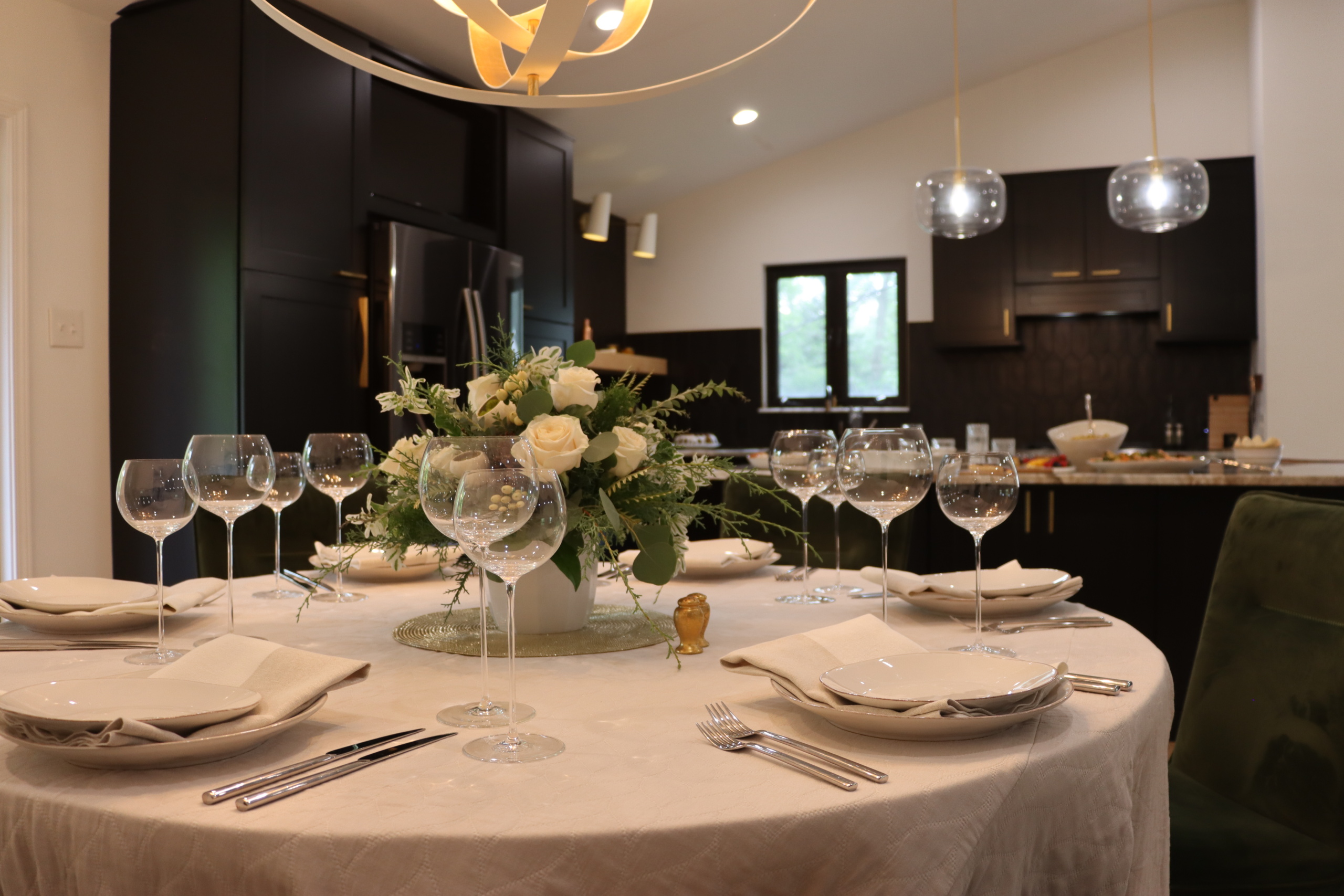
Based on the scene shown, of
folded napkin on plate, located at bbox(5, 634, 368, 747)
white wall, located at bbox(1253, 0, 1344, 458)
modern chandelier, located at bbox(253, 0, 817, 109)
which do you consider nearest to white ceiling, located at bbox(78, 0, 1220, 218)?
white wall, located at bbox(1253, 0, 1344, 458)

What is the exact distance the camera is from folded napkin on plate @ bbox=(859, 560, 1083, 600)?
4.40 feet

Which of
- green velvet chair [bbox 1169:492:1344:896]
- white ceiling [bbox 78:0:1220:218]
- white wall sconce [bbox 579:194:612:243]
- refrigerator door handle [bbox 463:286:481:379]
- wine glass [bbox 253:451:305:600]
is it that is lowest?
green velvet chair [bbox 1169:492:1344:896]

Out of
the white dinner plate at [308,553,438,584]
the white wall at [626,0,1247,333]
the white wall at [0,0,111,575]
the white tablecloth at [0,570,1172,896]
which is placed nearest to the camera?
the white tablecloth at [0,570,1172,896]

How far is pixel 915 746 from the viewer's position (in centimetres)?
79

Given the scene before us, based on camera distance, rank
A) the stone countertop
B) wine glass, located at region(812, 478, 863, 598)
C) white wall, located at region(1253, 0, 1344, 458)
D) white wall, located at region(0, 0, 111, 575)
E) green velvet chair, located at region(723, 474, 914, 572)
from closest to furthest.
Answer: wine glass, located at region(812, 478, 863, 598) → green velvet chair, located at region(723, 474, 914, 572) → the stone countertop → white wall, located at region(0, 0, 111, 575) → white wall, located at region(1253, 0, 1344, 458)

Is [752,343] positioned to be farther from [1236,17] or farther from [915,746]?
[915,746]

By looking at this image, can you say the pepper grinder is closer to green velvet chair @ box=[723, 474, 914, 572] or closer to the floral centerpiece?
the floral centerpiece

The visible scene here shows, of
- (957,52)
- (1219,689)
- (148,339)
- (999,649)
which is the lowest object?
(1219,689)

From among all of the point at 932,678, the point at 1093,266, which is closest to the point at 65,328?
the point at 932,678

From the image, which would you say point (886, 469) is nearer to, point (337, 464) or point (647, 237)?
point (337, 464)

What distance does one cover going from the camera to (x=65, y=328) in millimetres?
3359

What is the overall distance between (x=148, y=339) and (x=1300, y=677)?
3407 millimetres

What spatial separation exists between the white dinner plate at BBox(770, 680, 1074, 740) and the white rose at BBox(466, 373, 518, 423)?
0.54 m

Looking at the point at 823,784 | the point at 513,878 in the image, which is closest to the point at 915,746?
the point at 823,784
